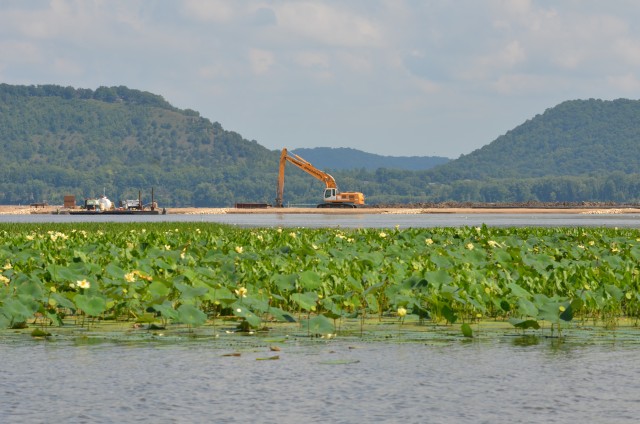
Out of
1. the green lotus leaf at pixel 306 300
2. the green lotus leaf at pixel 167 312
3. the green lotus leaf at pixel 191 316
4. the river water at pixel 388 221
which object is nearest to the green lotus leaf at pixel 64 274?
the green lotus leaf at pixel 167 312

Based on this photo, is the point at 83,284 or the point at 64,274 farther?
the point at 64,274

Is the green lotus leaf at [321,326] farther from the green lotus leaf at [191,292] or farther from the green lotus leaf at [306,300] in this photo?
the green lotus leaf at [191,292]

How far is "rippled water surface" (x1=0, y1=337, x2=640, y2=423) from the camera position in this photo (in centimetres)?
946

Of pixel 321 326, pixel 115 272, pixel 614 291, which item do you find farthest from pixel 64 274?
pixel 614 291

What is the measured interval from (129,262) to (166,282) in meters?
5.22

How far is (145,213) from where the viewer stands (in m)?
169

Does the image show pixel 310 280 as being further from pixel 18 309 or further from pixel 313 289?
pixel 18 309

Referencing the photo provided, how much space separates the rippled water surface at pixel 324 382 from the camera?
9.46m

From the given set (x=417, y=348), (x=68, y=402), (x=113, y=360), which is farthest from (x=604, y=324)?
(x=68, y=402)

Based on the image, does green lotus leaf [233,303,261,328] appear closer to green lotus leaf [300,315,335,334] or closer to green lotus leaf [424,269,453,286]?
green lotus leaf [300,315,335,334]

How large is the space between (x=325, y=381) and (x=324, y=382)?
0.06m

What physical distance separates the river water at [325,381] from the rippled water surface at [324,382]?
0.01m

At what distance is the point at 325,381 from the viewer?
10938mm

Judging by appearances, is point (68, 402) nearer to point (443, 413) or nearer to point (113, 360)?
point (113, 360)
